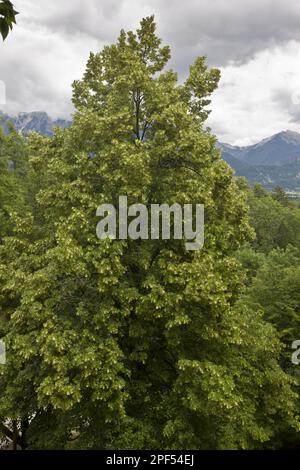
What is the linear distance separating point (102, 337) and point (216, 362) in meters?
4.27

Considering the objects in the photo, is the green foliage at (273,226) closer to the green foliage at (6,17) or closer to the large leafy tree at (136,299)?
the large leafy tree at (136,299)

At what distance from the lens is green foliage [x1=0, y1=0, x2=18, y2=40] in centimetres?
462

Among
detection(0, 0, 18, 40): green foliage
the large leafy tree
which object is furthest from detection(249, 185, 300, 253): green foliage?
detection(0, 0, 18, 40): green foliage

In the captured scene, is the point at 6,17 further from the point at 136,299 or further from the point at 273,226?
the point at 273,226

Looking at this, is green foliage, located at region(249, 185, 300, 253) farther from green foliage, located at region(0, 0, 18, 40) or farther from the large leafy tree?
green foliage, located at region(0, 0, 18, 40)

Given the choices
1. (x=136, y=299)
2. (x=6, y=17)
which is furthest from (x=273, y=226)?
(x=6, y=17)

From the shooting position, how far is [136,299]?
1345 centimetres

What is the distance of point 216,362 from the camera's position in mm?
14281

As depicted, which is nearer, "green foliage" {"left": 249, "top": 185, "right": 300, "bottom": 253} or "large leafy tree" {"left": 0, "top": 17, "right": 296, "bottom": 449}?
→ "large leafy tree" {"left": 0, "top": 17, "right": 296, "bottom": 449}

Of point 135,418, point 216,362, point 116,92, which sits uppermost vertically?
point 116,92

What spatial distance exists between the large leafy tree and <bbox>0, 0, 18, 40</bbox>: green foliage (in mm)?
8255
